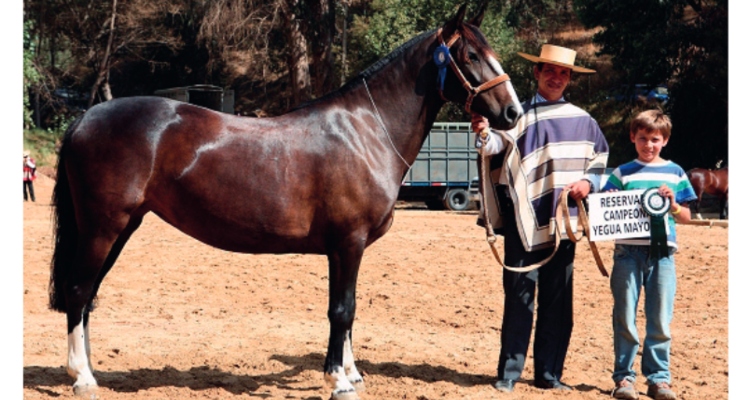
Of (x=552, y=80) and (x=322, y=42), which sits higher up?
(x=322, y=42)

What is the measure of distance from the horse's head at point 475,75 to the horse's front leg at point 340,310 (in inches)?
46.0

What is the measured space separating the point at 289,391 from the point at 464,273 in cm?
498

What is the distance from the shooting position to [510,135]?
5.74 meters

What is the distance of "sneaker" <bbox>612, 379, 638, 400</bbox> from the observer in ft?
18.2

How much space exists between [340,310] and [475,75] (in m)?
1.71

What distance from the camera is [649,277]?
221 inches

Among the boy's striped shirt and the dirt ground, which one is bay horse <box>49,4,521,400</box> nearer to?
the dirt ground

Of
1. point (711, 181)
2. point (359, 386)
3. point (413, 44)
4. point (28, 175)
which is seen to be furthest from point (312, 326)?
point (28, 175)

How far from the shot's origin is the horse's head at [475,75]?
5.46 meters

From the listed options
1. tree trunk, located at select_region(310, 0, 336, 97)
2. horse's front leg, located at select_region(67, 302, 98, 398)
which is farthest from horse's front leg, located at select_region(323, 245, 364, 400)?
tree trunk, located at select_region(310, 0, 336, 97)

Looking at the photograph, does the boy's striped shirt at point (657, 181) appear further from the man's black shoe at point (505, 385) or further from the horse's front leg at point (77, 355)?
the horse's front leg at point (77, 355)

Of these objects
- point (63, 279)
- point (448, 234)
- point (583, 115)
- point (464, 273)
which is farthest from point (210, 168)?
point (448, 234)

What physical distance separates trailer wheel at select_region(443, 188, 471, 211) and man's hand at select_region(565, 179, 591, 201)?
19.1 metres

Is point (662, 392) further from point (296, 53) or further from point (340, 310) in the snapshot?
point (296, 53)
